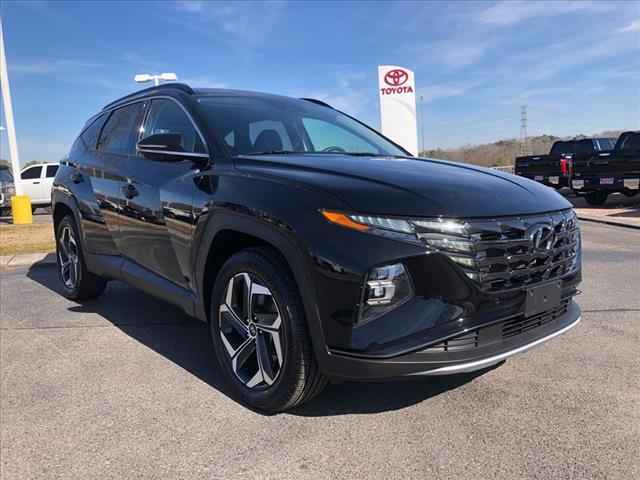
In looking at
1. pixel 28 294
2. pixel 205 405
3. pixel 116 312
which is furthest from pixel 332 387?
pixel 28 294

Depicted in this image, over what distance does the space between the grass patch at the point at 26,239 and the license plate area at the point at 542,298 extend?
7885 millimetres

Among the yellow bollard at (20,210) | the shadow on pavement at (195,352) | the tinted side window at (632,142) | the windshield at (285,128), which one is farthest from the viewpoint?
the tinted side window at (632,142)

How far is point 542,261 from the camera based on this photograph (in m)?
2.60

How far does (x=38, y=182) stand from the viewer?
1892 cm

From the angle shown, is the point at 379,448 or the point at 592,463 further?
the point at 379,448

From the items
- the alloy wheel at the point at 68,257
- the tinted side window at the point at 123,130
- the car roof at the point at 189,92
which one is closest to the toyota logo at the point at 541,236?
the car roof at the point at 189,92

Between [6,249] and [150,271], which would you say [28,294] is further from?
[6,249]

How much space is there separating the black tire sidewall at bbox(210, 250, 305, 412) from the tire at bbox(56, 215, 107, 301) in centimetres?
256

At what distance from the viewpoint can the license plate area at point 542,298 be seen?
2.54m

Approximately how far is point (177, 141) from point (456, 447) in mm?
2226

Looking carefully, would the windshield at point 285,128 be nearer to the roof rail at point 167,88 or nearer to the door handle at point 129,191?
the roof rail at point 167,88

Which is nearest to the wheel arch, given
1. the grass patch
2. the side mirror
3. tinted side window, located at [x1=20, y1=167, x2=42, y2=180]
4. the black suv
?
the black suv

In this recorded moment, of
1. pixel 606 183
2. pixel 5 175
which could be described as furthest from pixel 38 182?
pixel 606 183

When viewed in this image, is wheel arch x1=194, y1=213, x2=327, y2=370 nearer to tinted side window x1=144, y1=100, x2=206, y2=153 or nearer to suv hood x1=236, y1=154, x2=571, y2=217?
suv hood x1=236, y1=154, x2=571, y2=217
